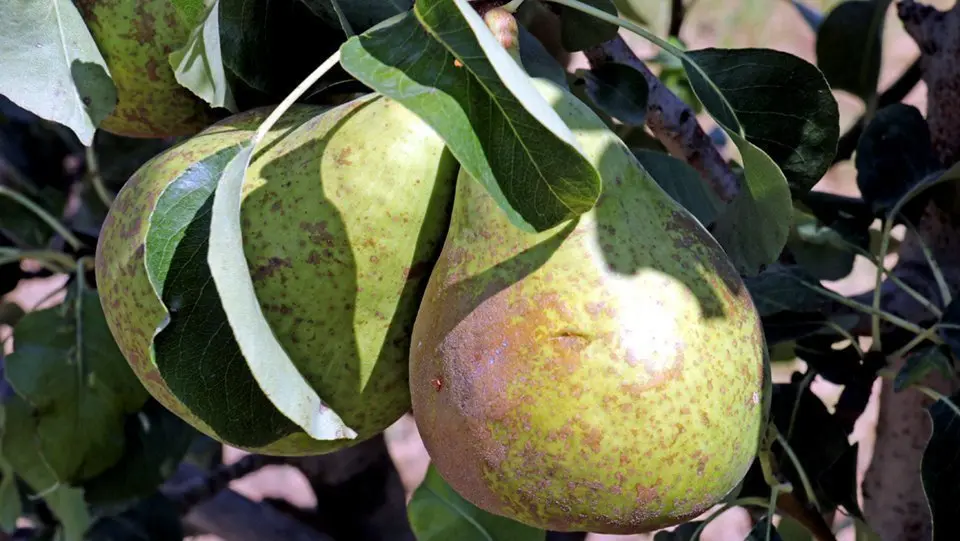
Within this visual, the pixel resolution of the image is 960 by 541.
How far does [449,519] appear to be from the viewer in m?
1.24

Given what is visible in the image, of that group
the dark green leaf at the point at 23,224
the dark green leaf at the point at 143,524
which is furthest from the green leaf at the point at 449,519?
the dark green leaf at the point at 23,224

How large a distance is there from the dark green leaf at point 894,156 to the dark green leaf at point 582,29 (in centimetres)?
45

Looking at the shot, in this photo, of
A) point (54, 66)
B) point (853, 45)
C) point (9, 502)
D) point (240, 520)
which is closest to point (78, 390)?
point (9, 502)

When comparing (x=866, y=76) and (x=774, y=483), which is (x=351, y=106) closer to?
(x=774, y=483)

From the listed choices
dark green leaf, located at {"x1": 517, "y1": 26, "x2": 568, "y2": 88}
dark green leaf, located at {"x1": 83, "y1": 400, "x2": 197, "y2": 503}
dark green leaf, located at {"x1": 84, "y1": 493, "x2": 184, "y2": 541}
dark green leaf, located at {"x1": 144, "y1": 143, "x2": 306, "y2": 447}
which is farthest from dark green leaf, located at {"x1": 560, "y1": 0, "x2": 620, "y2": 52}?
dark green leaf, located at {"x1": 84, "y1": 493, "x2": 184, "y2": 541}

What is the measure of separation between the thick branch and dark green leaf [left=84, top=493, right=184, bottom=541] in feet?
3.26

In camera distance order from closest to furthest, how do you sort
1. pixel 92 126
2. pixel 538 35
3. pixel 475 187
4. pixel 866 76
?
pixel 475 187
pixel 92 126
pixel 538 35
pixel 866 76

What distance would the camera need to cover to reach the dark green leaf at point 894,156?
4.35ft

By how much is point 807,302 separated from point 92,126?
817 millimetres

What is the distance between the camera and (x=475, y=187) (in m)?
0.80

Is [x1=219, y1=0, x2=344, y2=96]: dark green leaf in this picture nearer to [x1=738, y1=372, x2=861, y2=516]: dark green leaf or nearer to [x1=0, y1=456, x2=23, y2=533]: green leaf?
[x1=738, y1=372, x2=861, y2=516]: dark green leaf

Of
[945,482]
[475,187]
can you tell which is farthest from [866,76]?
[475,187]

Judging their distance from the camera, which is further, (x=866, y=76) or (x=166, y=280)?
(x=866, y=76)

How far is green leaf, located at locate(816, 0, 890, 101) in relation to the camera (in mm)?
1600
